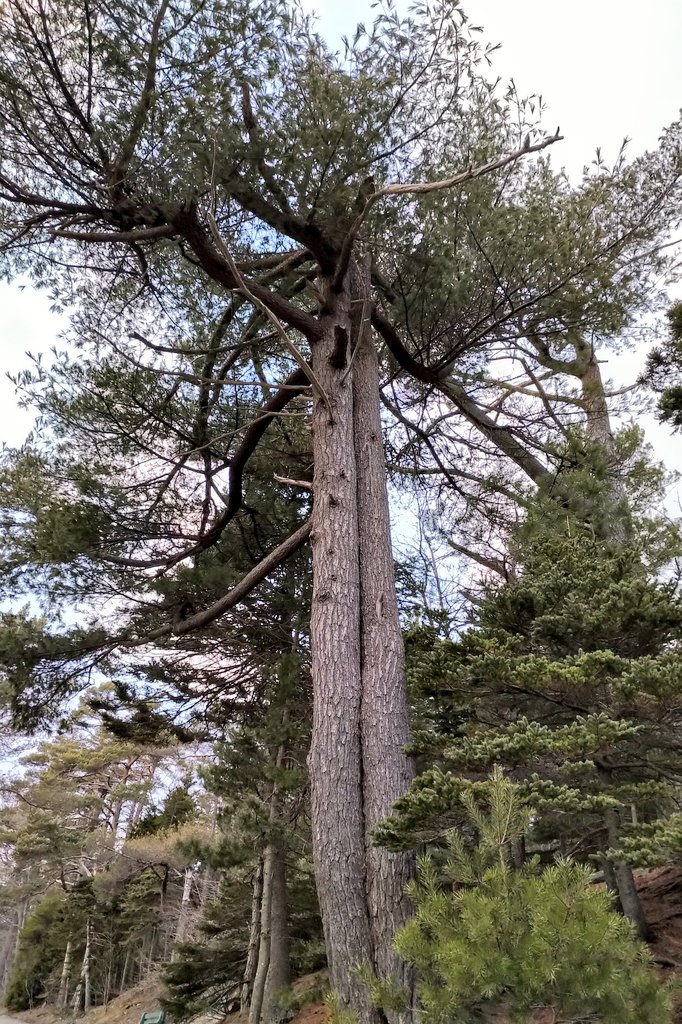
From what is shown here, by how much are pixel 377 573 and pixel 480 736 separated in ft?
3.88

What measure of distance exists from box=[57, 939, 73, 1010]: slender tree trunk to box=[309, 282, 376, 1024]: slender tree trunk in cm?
1505

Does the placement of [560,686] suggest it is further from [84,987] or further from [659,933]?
[84,987]

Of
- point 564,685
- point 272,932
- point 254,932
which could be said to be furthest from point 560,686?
point 254,932

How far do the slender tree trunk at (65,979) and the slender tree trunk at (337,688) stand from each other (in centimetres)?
1505

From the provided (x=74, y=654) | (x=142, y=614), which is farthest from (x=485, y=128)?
(x=74, y=654)

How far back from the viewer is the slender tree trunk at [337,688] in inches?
109

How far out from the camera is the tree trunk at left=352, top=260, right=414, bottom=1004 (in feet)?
9.10

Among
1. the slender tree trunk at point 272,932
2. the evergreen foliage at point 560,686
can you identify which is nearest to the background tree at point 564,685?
the evergreen foliage at point 560,686

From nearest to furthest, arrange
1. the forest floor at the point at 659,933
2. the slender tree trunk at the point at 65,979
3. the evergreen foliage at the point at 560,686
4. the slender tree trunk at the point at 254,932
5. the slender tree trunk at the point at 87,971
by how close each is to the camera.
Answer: the evergreen foliage at the point at 560,686 < the forest floor at the point at 659,933 < the slender tree trunk at the point at 254,932 < the slender tree trunk at the point at 87,971 < the slender tree trunk at the point at 65,979

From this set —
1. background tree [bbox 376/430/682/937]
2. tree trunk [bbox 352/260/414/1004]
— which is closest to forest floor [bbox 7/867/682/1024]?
background tree [bbox 376/430/682/937]

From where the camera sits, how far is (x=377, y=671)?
11.1ft

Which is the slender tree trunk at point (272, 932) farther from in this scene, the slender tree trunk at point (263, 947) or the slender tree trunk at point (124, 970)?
the slender tree trunk at point (124, 970)

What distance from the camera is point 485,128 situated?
4355mm

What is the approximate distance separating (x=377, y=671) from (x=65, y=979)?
1666cm
